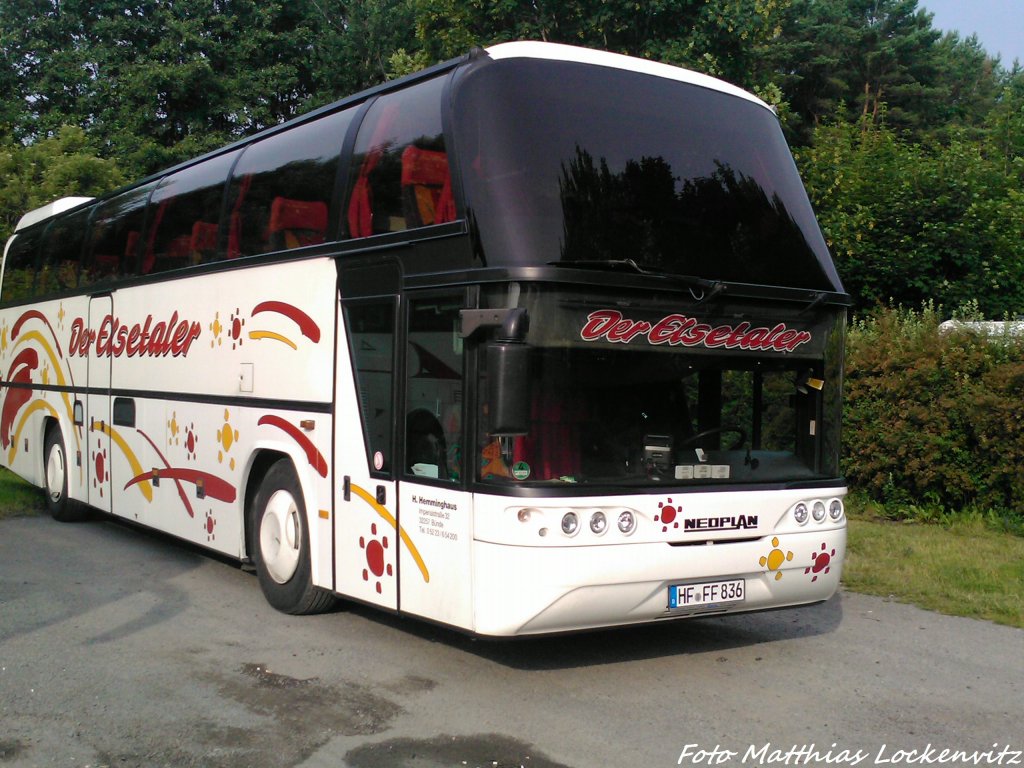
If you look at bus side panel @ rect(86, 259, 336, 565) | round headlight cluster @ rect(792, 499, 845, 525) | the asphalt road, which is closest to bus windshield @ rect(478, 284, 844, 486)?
round headlight cluster @ rect(792, 499, 845, 525)

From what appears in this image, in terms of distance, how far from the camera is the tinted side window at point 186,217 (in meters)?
10.2

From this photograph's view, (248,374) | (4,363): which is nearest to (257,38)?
(4,363)

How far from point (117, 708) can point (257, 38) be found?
101 feet

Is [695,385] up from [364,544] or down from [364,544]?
up

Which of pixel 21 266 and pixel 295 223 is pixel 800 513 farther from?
pixel 21 266

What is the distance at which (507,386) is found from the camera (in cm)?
602

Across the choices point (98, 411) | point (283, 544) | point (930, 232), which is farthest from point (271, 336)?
point (930, 232)

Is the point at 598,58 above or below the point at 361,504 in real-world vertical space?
above

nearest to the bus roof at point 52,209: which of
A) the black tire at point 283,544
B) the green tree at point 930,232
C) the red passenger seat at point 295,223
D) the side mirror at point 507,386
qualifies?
the red passenger seat at point 295,223

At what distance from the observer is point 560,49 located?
7.02 metres

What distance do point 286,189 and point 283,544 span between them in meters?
2.73

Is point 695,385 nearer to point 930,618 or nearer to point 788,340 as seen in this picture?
point 788,340

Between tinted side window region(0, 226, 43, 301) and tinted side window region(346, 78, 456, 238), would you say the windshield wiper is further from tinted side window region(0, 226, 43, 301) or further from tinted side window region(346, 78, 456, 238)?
tinted side window region(0, 226, 43, 301)

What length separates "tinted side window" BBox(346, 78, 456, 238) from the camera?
6.95 m
